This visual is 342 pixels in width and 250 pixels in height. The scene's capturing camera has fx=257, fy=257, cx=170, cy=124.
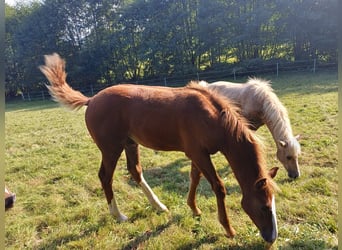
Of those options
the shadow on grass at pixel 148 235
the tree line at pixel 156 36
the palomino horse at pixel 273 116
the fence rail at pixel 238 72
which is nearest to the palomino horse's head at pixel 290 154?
the palomino horse at pixel 273 116

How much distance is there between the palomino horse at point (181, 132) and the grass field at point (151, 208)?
220 millimetres

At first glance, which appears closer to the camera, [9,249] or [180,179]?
[9,249]

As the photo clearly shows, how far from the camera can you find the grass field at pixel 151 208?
246 centimetres

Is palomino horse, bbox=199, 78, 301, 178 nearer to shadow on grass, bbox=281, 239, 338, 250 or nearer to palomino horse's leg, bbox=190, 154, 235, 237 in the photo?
palomino horse's leg, bbox=190, 154, 235, 237

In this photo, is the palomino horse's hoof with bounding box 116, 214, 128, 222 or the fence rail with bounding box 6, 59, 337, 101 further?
the fence rail with bounding box 6, 59, 337, 101

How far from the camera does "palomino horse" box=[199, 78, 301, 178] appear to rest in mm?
3381

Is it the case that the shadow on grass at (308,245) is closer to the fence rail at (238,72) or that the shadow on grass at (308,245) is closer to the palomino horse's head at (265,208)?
the palomino horse's head at (265,208)

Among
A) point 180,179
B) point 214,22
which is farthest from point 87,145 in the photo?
point 214,22

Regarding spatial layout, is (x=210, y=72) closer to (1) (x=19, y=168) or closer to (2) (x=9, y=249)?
(1) (x=19, y=168)

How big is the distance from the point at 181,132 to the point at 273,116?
65.0 inches

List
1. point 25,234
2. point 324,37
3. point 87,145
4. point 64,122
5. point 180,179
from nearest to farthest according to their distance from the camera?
point 25,234
point 180,179
point 87,145
point 64,122
point 324,37

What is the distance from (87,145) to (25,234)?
11.4 ft

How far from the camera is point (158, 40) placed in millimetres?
22703

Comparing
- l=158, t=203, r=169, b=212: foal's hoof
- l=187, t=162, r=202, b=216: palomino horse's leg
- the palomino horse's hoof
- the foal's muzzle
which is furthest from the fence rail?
the palomino horse's hoof
